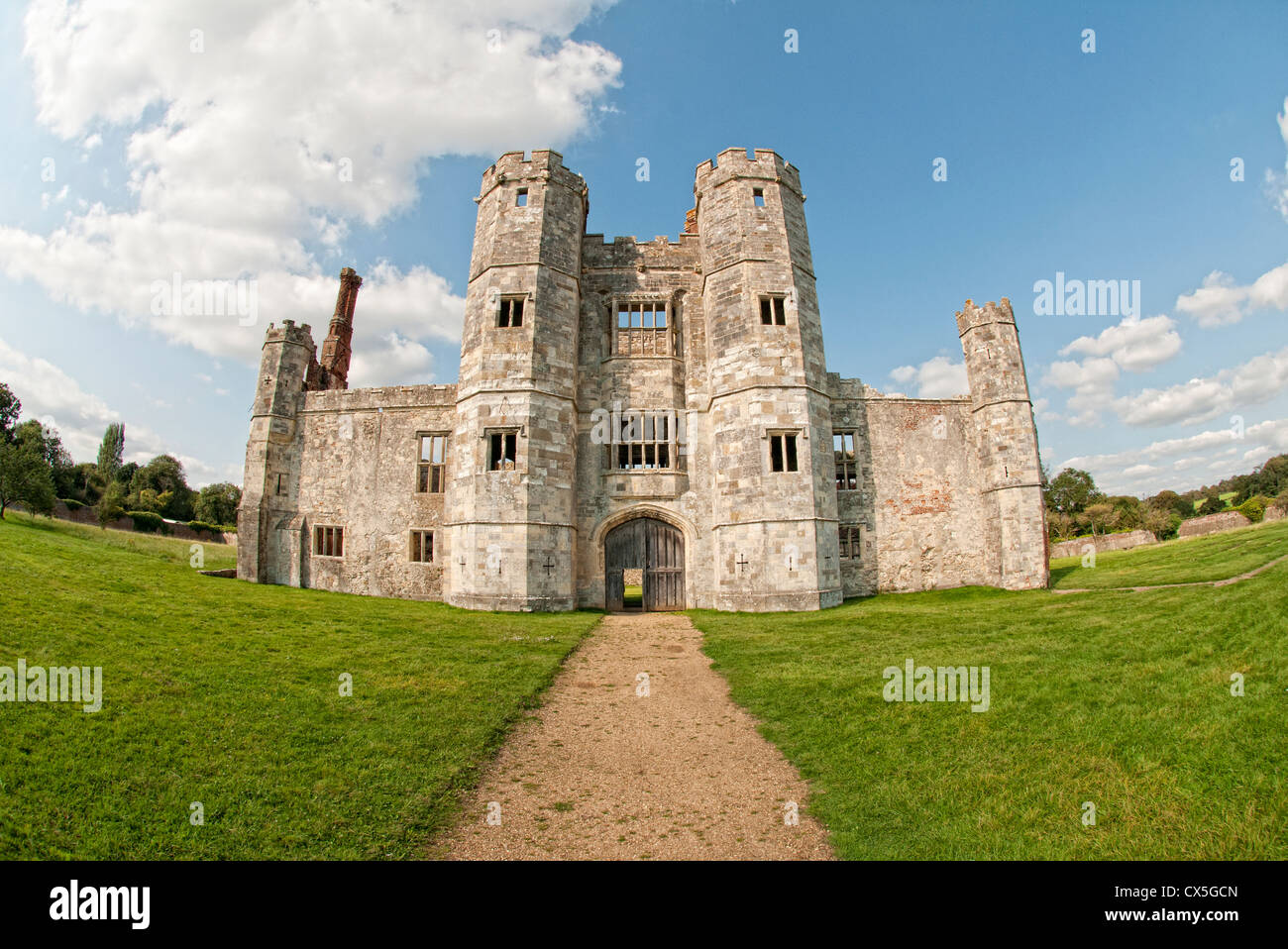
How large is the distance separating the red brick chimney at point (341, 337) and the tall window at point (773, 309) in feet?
63.7

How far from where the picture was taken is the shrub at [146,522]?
1674 inches

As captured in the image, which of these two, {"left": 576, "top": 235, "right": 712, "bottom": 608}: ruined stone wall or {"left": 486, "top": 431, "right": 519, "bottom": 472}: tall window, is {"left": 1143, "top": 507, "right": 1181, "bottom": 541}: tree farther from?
{"left": 486, "top": 431, "right": 519, "bottom": 472}: tall window

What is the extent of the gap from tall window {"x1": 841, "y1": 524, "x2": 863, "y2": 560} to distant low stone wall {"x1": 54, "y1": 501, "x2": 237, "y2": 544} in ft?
134

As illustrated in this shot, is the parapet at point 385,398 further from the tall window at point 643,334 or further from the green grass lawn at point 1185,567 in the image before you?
the green grass lawn at point 1185,567

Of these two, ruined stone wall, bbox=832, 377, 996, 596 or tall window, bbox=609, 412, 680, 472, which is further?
ruined stone wall, bbox=832, 377, 996, 596

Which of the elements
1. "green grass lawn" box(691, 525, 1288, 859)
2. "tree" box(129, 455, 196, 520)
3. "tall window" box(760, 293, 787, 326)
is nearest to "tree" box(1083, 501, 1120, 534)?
"tall window" box(760, 293, 787, 326)

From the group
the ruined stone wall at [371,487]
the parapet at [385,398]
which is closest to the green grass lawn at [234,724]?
the ruined stone wall at [371,487]

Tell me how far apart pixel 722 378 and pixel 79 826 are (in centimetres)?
1834

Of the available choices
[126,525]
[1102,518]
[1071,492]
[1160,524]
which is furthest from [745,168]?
[1071,492]

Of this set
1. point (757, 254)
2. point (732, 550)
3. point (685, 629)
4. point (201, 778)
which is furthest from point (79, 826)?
point (757, 254)

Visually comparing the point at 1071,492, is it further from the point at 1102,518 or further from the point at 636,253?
the point at 636,253

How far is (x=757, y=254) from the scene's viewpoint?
67.2ft

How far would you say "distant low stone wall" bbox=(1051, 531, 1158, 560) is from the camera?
3584 centimetres
